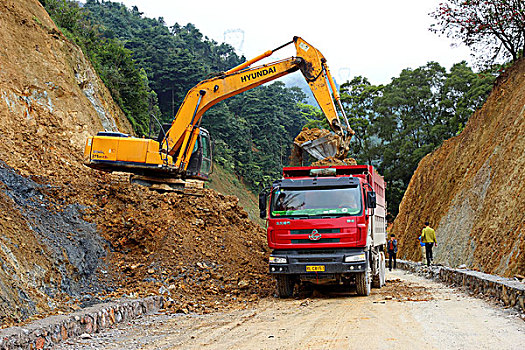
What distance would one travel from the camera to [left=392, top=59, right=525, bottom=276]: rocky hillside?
17156mm

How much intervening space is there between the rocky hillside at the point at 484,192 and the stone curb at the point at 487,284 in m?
1.45

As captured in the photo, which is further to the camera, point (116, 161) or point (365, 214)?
point (116, 161)

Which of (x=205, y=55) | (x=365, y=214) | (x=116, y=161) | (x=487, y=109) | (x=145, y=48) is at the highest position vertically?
(x=205, y=55)

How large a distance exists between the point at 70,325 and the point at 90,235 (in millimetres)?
5305

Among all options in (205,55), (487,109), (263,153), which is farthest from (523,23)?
(205,55)

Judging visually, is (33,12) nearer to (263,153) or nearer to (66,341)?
(66,341)

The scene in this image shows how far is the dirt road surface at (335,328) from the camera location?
706 centimetres

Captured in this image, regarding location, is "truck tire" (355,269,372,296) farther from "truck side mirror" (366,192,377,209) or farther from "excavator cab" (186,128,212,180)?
"excavator cab" (186,128,212,180)

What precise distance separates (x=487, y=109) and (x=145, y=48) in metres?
45.5

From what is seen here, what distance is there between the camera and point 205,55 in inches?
3238

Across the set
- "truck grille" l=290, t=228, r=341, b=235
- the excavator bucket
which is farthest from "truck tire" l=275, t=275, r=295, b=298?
the excavator bucket

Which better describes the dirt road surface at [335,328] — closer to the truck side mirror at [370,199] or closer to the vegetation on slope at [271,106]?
the truck side mirror at [370,199]

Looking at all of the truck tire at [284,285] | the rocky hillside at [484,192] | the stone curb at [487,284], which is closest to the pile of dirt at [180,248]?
the truck tire at [284,285]

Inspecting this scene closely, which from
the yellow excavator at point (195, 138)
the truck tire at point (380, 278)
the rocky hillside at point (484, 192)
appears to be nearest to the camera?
the truck tire at point (380, 278)
